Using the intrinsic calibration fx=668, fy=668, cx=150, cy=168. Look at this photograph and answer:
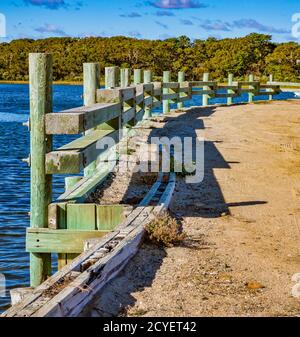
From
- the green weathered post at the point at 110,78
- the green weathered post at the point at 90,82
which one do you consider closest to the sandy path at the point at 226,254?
the green weathered post at the point at 90,82

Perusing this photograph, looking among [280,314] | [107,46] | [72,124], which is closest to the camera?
[280,314]

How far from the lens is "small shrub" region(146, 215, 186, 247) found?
562cm

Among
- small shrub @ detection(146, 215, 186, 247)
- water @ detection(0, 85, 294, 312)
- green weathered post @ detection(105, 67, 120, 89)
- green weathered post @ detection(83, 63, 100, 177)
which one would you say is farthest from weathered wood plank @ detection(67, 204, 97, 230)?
green weathered post @ detection(105, 67, 120, 89)

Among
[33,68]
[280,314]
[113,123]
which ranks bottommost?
[280,314]

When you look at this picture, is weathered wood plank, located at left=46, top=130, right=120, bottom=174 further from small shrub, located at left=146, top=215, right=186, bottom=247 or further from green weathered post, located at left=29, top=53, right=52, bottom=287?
small shrub, located at left=146, top=215, right=186, bottom=247

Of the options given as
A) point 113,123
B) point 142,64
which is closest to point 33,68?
point 113,123

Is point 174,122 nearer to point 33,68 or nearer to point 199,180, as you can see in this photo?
point 199,180

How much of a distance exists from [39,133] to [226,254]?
6.32 ft

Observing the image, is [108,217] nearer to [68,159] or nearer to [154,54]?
[68,159]

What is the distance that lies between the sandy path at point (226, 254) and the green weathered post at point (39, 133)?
1.11m

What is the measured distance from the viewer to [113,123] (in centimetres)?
795

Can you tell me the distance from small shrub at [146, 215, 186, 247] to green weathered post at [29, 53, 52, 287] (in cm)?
103

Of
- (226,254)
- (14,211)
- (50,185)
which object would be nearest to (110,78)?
(14,211)
